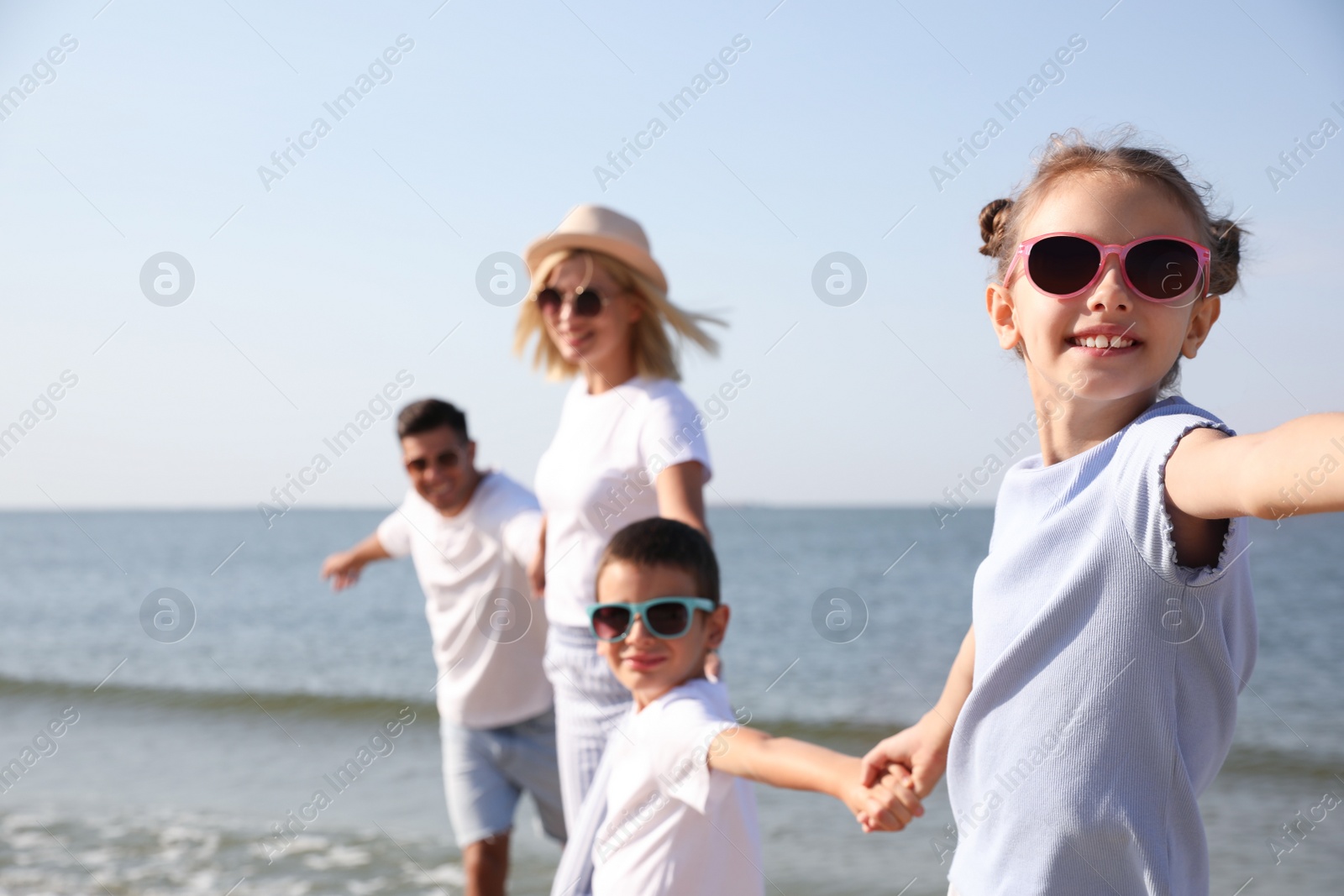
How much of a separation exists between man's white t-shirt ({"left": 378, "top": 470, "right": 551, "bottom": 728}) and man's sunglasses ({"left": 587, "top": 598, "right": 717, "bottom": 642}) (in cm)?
143

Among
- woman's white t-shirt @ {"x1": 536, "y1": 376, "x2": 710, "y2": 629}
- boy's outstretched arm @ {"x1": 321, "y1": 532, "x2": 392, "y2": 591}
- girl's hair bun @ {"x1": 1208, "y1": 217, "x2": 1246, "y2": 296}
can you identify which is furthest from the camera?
boy's outstretched arm @ {"x1": 321, "y1": 532, "x2": 392, "y2": 591}

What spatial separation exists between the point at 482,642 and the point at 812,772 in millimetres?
2514

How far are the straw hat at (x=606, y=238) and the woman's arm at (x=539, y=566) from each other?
1023 millimetres

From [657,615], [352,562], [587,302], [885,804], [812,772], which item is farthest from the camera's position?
[352,562]

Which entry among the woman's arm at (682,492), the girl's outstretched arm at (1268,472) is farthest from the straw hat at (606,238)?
the girl's outstretched arm at (1268,472)

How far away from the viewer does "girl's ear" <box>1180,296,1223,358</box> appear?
1628 millimetres

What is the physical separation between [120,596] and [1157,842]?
98.1ft

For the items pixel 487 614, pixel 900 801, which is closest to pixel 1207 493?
pixel 900 801

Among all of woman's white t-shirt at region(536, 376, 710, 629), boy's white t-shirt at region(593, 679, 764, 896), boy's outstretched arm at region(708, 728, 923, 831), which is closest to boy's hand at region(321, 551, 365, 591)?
woman's white t-shirt at region(536, 376, 710, 629)

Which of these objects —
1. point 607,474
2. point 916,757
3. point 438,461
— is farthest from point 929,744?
point 438,461

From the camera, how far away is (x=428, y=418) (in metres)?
4.57

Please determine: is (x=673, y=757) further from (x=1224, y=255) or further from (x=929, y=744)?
(x=1224, y=255)

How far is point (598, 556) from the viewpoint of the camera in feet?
11.1

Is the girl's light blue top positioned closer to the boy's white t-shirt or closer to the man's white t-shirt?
the boy's white t-shirt
